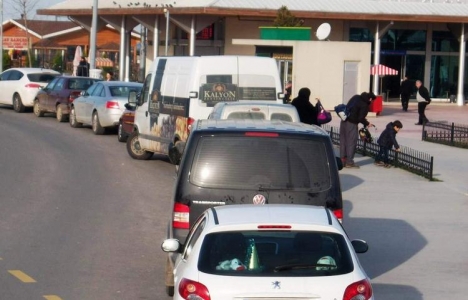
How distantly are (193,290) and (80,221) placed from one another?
7.82 meters

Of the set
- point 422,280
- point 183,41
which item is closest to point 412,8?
point 183,41

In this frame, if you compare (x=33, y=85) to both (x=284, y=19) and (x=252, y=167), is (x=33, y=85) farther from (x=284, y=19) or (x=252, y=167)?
(x=252, y=167)

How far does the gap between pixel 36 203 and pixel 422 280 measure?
24.1ft

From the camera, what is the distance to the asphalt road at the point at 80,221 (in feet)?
34.2

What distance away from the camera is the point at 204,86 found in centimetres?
1870

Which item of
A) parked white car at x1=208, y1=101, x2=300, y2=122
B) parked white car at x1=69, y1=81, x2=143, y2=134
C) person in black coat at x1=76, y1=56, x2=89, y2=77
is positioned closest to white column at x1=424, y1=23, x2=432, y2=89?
person in black coat at x1=76, y1=56, x2=89, y2=77

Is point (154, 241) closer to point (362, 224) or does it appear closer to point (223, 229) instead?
point (362, 224)

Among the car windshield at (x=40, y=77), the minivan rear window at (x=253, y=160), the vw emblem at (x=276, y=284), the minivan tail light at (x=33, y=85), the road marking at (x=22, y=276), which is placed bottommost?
the road marking at (x=22, y=276)

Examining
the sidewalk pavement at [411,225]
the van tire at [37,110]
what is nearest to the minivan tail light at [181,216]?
the sidewalk pavement at [411,225]

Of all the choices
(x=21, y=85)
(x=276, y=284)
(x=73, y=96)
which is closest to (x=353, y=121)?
(x=73, y=96)

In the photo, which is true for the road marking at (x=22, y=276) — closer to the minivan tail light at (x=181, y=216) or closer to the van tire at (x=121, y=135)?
the minivan tail light at (x=181, y=216)

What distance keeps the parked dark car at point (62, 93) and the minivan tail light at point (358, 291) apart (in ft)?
83.1

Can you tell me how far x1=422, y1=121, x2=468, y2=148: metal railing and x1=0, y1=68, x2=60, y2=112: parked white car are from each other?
1453 cm

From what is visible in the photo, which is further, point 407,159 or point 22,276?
point 407,159
